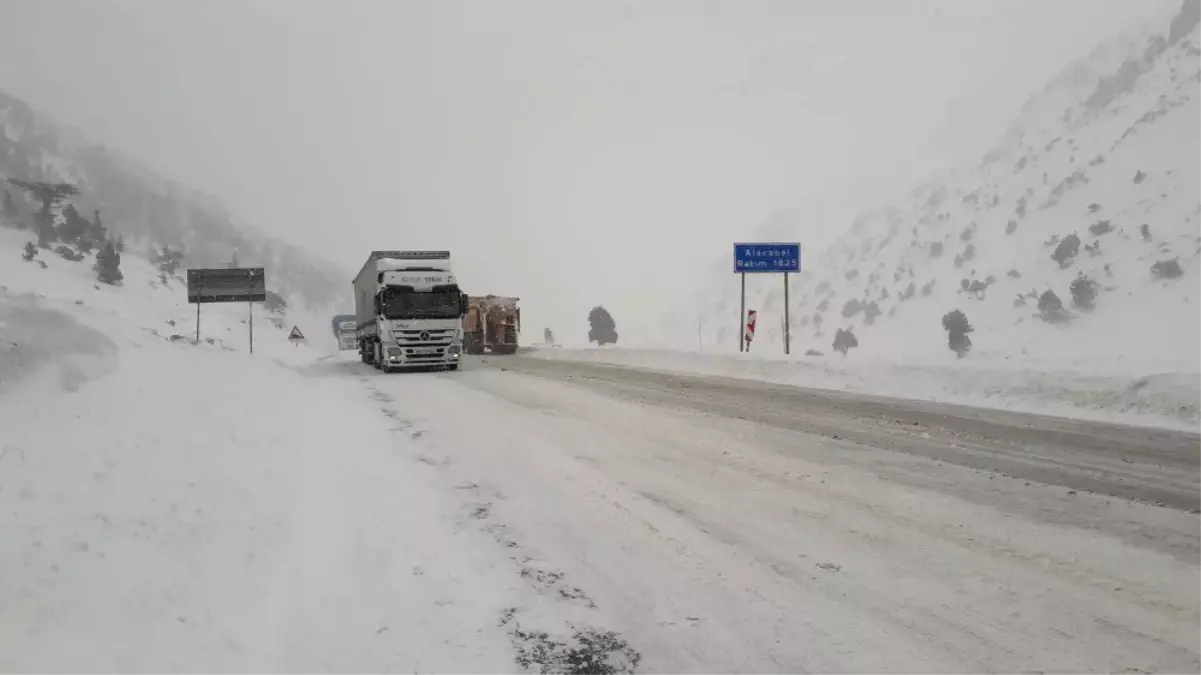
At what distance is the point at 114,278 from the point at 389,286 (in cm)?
4715

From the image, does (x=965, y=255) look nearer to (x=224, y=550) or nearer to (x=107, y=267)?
(x=224, y=550)

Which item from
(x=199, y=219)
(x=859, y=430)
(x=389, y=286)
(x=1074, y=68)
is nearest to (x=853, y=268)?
(x=1074, y=68)

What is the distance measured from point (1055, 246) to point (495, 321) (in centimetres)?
5916

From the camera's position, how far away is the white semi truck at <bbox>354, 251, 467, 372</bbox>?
20.4m

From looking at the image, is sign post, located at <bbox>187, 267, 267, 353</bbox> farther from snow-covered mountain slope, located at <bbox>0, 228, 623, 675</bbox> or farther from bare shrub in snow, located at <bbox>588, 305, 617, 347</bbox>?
bare shrub in snow, located at <bbox>588, 305, 617, 347</bbox>

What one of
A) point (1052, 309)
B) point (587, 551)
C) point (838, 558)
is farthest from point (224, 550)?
point (1052, 309)

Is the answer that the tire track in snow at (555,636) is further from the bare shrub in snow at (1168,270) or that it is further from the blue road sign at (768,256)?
the bare shrub in snow at (1168,270)

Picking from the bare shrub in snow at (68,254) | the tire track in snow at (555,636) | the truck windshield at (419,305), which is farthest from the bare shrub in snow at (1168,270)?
the bare shrub in snow at (68,254)

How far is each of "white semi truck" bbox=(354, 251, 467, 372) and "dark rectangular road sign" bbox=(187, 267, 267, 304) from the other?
339 inches

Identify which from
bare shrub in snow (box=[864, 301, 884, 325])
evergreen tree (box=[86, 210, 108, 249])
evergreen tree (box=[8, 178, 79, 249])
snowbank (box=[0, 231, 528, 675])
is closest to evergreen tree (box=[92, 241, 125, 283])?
evergreen tree (box=[8, 178, 79, 249])

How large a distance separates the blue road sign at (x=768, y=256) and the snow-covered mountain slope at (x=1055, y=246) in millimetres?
28333

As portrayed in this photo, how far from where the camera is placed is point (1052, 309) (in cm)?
5669

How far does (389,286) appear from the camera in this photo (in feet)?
66.9

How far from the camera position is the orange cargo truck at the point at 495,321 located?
38344 millimetres
